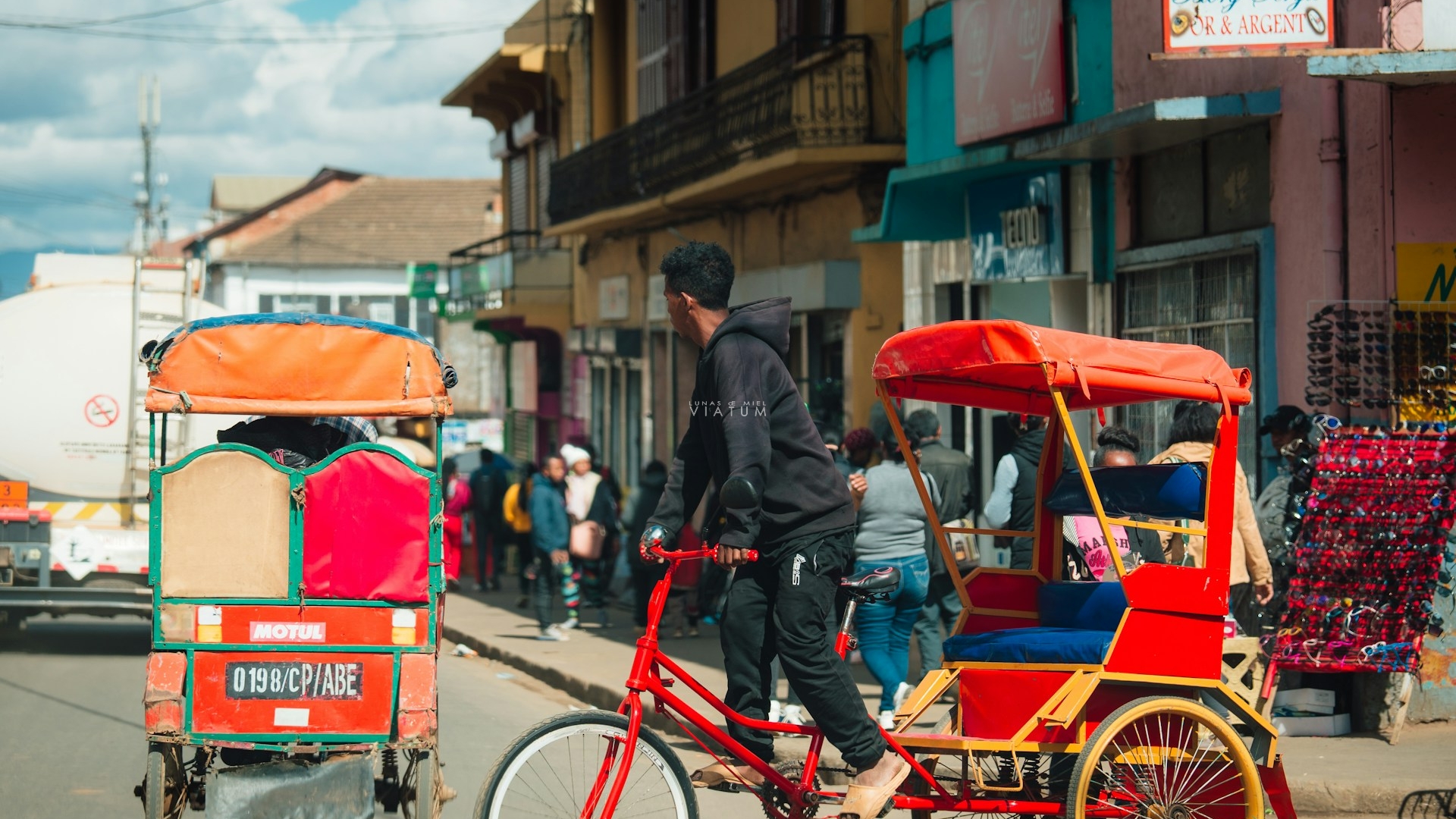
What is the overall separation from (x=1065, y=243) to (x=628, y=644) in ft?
16.5

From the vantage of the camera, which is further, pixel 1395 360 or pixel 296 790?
pixel 1395 360

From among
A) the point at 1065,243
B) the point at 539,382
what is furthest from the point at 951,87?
the point at 539,382

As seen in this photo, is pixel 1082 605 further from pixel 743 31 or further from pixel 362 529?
pixel 743 31

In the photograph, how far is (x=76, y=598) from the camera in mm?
12914

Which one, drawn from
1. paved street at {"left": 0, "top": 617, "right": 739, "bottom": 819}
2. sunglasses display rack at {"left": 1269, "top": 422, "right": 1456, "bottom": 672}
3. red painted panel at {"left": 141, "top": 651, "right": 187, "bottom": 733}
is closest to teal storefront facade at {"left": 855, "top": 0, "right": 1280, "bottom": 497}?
sunglasses display rack at {"left": 1269, "top": 422, "right": 1456, "bottom": 672}

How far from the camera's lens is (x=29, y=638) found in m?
14.9

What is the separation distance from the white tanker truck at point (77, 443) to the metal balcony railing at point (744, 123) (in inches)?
232

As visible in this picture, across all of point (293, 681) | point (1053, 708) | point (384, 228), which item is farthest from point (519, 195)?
point (1053, 708)

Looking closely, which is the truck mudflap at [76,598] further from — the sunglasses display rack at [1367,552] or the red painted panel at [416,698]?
the sunglasses display rack at [1367,552]

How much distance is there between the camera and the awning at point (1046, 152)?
966 cm

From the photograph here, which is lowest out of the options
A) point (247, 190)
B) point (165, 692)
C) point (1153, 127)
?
point (165, 692)

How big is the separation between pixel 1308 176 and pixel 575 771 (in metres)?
6.28

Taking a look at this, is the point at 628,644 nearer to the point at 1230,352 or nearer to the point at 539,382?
the point at 1230,352

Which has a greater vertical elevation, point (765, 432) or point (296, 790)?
point (765, 432)
